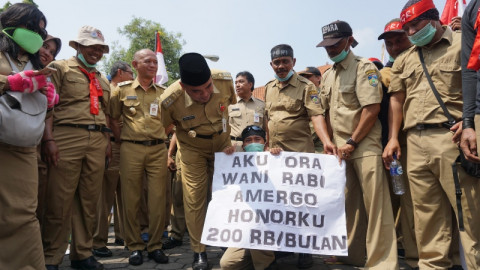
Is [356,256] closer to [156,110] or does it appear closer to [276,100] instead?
[276,100]

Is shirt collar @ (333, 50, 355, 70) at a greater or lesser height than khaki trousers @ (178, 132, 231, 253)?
greater

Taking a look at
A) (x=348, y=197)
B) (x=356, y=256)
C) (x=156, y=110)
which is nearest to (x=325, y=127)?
(x=348, y=197)

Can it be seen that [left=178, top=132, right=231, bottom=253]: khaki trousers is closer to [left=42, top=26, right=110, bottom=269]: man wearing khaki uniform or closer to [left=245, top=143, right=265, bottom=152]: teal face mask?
[left=245, top=143, right=265, bottom=152]: teal face mask

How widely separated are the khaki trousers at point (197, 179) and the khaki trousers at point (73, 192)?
865 mm

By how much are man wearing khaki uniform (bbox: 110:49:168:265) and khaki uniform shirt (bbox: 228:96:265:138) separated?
169 centimetres

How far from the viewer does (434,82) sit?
9.61 feet

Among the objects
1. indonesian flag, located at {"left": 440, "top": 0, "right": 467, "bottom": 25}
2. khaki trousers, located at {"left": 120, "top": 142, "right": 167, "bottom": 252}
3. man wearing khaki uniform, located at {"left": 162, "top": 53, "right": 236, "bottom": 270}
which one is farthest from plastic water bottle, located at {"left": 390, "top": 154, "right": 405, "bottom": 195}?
indonesian flag, located at {"left": 440, "top": 0, "right": 467, "bottom": 25}

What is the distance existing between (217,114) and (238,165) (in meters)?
0.61

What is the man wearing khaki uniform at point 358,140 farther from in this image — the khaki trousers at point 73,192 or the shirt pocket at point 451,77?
the khaki trousers at point 73,192

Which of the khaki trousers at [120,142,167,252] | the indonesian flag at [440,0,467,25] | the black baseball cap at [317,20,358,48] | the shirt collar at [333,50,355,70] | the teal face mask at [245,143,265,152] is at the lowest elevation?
the khaki trousers at [120,142,167,252]

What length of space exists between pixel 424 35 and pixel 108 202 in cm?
403

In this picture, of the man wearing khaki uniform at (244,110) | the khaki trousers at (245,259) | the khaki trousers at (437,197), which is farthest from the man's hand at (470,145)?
the man wearing khaki uniform at (244,110)

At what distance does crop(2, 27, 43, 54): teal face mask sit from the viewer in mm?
2541

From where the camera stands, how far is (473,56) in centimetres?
226
